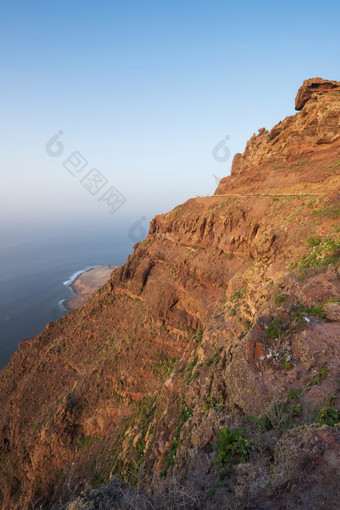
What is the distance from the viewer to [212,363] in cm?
1300

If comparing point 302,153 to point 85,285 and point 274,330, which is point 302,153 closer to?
point 274,330

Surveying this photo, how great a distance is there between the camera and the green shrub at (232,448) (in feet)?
18.0

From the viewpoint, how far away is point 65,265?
357ft

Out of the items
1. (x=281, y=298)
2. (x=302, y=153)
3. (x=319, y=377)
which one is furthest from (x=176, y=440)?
(x=302, y=153)

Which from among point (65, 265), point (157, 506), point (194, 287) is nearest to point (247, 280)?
point (194, 287)

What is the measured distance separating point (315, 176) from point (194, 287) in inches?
547

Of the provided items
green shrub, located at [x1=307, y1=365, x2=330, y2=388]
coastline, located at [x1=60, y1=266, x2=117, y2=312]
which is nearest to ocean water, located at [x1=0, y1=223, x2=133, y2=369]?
coastline, located at [x1=60, y1=266, x2=117, y2=312]

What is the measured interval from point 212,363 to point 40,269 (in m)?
106

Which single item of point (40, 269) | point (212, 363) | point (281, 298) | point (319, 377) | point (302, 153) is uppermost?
point (40, 269)

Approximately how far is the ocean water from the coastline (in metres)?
1.41

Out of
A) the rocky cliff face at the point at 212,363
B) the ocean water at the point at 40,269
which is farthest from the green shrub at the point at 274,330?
the ocean water at the point at 40,269

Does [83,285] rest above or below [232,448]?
below

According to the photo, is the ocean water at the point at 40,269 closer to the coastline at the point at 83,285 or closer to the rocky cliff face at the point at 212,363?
the coastline at the point at 83,285

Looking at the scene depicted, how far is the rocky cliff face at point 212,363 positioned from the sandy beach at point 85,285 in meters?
43.1
